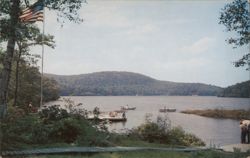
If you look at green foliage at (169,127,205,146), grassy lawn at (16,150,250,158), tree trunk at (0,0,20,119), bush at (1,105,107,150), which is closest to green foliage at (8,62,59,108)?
green foliage at (169,127,205,146)

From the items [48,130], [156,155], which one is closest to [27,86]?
[48,130]

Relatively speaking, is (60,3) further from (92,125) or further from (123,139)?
(123,139)

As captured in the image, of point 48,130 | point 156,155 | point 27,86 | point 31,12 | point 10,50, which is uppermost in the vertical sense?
point 31,12

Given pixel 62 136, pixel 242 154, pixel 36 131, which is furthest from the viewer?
pixel 62 136

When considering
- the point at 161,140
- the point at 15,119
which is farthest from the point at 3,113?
the point at 161,140

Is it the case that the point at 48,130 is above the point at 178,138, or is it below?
above

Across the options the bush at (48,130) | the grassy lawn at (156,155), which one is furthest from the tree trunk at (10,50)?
the grassy lawn at (156,155)

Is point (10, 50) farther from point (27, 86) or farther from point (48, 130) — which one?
point (27, 86)

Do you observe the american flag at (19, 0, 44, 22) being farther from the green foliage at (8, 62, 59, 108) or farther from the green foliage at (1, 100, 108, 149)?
the green foliage at (8, 62, 59, 108)

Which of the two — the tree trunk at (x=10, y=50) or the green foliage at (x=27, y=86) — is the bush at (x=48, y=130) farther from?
the green foliage at (x=27, y=86)

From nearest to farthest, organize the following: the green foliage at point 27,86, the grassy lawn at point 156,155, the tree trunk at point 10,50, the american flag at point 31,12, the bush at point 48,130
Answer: the grassy lawn at point 156,155 → the bush at point 48,130 → the tree trunk at point 10,50 → the american flag at point 31,12 → the green foliage at point 27,86

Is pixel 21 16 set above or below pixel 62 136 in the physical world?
above
